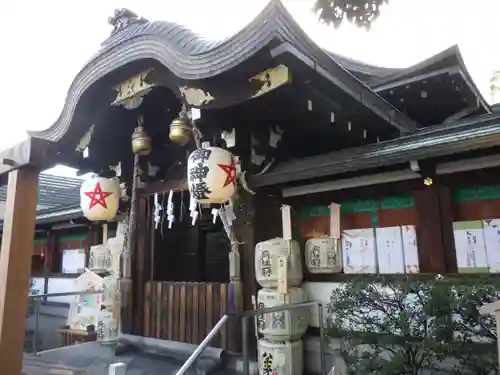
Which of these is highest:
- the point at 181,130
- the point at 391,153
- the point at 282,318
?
the point at 181,130

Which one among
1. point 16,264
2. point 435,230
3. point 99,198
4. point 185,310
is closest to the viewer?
point 16,264

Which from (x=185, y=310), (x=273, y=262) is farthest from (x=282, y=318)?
(x=185, y=310)

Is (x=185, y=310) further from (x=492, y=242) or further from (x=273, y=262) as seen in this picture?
(x=492, y=242)

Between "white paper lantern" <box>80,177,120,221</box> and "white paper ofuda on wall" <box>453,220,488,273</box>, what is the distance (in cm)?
579

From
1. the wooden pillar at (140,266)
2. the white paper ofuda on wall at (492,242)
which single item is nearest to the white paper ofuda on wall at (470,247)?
the white paper ofuda on wall at (492,242)

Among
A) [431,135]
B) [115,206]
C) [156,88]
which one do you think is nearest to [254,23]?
[156,88]

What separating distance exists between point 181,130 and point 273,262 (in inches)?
89.5

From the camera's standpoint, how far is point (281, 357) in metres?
5.75

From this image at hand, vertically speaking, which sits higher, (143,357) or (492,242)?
(492,242)

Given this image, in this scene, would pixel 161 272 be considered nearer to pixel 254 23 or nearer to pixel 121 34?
pixel 121 34

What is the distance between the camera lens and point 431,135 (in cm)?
621

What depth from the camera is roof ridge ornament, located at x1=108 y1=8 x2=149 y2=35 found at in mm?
6209

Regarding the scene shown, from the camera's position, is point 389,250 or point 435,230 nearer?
point 435,230

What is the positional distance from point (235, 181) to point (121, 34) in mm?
2561
